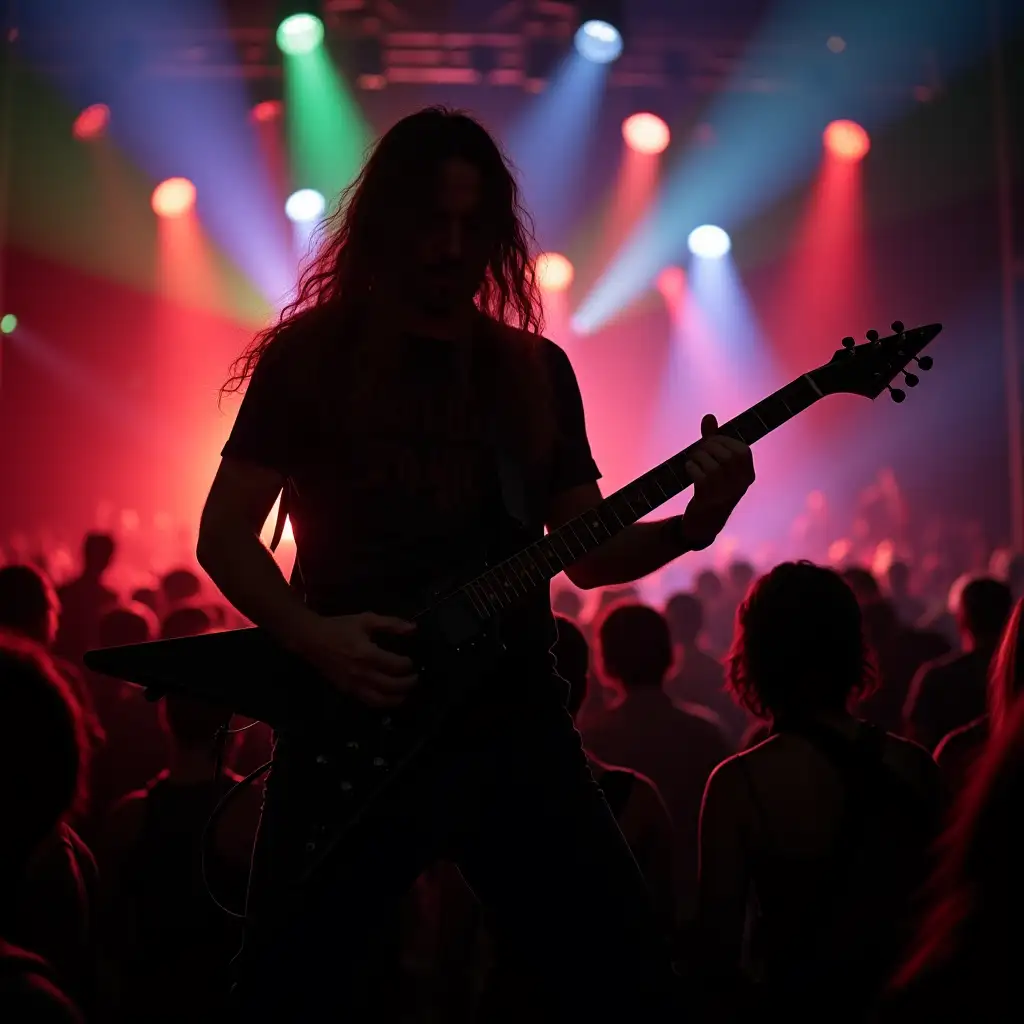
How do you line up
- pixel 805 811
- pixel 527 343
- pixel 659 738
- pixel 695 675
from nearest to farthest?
1. pixel 527 343
2. pixel 805 811
3. pixel 659 738
4. pixel 695 675

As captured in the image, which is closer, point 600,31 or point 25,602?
point 25,602

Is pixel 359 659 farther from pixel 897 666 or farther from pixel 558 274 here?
pixel 558 274

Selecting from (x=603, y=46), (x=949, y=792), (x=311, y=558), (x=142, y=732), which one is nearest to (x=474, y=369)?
(x=311, y=558)

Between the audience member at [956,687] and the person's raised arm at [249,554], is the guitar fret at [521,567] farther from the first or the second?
the audience member at [956,687]

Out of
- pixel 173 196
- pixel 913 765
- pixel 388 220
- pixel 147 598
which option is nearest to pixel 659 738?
pixel 913 765

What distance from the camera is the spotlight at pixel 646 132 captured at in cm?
1598

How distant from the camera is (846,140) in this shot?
1596cm

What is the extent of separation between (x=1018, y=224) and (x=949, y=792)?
14.6 metres

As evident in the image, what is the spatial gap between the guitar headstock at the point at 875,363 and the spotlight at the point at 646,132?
46.8 feet

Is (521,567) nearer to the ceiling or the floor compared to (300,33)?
nearer to the floor

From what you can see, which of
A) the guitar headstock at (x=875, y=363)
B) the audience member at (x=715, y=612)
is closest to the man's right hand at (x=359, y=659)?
the guitar headstock at (x=875, y=363)

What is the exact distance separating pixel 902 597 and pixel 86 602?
583 centimetres

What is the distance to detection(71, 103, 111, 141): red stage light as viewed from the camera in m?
15.3

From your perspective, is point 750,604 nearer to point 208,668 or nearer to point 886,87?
point 208,668
